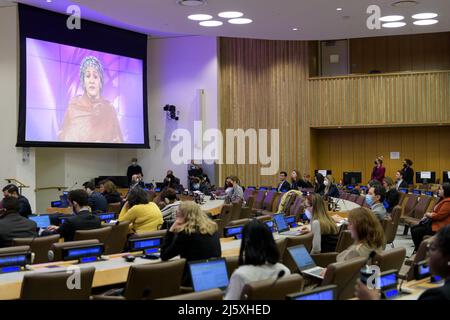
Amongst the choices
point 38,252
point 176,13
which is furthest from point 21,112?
point 38,252

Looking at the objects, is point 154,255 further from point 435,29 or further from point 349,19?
point 435,29

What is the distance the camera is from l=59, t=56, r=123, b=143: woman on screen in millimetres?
17391

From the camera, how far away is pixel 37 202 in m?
18.0

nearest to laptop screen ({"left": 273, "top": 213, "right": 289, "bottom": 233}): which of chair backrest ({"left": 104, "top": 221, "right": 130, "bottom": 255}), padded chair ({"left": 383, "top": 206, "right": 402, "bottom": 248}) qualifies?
padded chair ({"left": 383, "top": 206, "right": 402, "bottom": 248})

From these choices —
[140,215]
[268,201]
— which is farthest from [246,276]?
[268,201]

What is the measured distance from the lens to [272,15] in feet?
48.5

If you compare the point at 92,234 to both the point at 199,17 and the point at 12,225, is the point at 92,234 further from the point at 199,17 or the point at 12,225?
the point at 199,17

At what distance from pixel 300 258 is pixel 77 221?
2923mm

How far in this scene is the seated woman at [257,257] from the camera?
372 cm

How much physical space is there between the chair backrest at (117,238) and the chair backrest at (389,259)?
3535mm

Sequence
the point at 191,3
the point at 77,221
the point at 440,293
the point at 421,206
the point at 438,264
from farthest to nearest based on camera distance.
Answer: the point at 191,3 < the point at 421,206 < the point at 77,221 < the point at 438,264 < the point at 440,293

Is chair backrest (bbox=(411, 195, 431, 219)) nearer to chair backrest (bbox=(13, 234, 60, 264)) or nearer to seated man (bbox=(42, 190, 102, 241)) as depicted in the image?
seated man (bbox=(42, 190, 102, 241))

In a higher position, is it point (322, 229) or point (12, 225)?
point (12, 225)

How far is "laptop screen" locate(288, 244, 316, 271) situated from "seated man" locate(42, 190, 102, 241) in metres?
2.83
